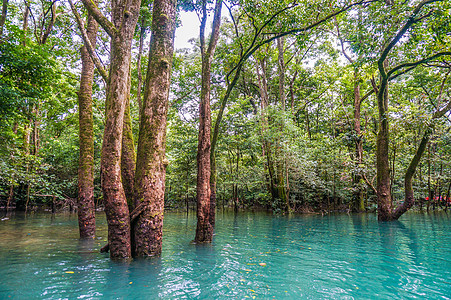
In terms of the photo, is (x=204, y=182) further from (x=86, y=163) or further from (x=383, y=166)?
(x=383, y=166)

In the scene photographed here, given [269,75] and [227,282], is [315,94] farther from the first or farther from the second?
[227,282]

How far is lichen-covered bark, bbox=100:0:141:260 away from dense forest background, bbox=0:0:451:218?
411cm

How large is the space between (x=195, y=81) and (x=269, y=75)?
11090mm

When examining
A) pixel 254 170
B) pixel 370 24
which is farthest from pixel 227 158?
pixel 370 24

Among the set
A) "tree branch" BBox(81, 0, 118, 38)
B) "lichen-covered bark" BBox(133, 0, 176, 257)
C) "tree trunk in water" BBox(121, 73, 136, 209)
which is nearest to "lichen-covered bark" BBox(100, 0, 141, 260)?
"tree branch" BBox(81, 0, 118, 38)

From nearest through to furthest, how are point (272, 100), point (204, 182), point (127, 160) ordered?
point (127, 160) < point (204, 182) < point (272, 100)

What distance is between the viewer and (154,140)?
17.2 feet

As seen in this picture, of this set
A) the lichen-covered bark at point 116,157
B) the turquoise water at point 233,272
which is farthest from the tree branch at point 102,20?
the turquoise water at point 233,272

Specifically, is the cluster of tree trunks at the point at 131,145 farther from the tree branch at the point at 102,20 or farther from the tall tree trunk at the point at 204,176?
the tall tree trunk at the point at 204,176

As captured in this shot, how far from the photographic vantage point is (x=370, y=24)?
29.4ft

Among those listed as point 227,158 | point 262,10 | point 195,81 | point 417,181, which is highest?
point 195,81

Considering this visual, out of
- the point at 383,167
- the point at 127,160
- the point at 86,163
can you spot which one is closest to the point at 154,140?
the point at 127,160

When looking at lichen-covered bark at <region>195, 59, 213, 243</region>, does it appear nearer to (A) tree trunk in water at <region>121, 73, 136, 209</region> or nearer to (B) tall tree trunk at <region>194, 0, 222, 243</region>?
(B) tall tree trunk at <region>194, 0, 222, 243</region>

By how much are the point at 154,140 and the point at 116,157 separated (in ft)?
2.94
